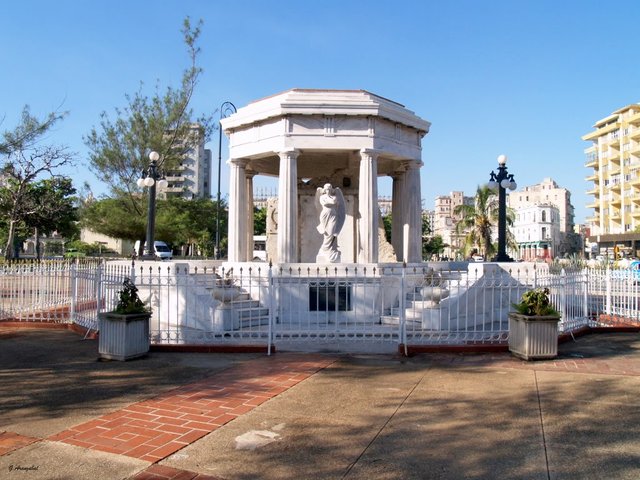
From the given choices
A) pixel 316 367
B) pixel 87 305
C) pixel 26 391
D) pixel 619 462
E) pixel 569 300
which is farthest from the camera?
pixel 87 305

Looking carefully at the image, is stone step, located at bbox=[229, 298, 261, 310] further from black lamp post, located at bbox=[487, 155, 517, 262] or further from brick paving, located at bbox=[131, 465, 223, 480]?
black lamp post, located at bbox=[487, 155, 517, 262]

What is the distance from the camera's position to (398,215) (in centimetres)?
1702

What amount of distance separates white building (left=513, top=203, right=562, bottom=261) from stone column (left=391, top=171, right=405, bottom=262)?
94.5 meters

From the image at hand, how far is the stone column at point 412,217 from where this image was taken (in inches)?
620

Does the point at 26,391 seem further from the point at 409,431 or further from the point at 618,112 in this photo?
the point at 618,112

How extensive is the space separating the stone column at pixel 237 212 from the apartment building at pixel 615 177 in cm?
5928

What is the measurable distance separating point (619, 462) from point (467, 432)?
1.31 metres

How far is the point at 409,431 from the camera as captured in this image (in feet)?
16.5

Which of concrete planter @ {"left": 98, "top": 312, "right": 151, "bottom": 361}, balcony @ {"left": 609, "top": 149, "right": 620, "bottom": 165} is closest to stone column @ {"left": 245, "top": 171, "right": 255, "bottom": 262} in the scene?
concrete planter @ {"left": 98, "top": 312, "right": 151, "bottom": 361}

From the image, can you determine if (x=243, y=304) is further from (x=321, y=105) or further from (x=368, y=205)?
(x=321, y=105)

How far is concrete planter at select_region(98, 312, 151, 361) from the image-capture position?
26.8 ft

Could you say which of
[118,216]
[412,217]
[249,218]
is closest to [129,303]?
[249,218]

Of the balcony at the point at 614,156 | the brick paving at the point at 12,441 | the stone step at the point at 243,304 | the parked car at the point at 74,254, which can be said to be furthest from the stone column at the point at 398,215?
the balcony at the point at 614,156

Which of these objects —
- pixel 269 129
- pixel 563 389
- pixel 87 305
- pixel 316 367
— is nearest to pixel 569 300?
pixel 563 389
